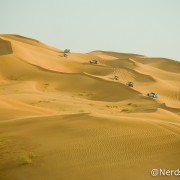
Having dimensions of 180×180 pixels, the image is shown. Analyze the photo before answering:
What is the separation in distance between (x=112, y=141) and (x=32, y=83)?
25.5 meters

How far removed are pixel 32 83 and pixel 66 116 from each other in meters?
21.6

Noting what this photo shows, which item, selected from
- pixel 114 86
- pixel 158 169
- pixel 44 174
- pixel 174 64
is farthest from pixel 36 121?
pixel 174 64

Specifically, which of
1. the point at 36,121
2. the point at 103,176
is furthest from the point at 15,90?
the point at 103,176

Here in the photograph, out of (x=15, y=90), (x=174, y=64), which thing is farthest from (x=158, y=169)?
(x=174, y=64)

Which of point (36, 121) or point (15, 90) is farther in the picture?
point (15, 90)

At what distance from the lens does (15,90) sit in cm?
3073

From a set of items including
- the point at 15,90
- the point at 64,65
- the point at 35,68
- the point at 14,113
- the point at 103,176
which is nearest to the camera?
the point at 103,176

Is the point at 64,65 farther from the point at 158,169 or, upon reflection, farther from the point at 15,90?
the point at 158,169

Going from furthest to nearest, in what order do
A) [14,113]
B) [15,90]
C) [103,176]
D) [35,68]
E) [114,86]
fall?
[35,68], [114,86], [15,90], [14,113], [103,176]

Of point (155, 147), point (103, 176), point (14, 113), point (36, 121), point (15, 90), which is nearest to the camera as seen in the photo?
point (103, 176)

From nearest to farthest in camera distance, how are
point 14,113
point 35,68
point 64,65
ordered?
point 14,113, point 35,68, point 64,65

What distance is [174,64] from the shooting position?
69.9 m

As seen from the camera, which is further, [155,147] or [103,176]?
[155,147]

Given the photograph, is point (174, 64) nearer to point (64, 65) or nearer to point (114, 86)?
point (64, 65)
